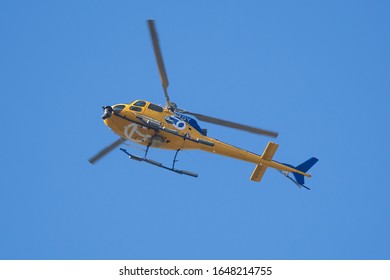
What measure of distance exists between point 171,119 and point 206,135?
98 cm

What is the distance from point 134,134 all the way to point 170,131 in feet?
2.90

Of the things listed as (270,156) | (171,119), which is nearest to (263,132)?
(270,156)

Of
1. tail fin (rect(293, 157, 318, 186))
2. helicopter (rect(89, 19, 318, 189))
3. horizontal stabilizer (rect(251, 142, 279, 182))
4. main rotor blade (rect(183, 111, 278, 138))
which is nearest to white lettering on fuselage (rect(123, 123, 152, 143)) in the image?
helicopter (rect(89, 19, 318, 189))

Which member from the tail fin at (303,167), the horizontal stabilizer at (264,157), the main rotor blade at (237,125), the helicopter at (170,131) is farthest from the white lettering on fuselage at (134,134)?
the tail fin at (303,167)

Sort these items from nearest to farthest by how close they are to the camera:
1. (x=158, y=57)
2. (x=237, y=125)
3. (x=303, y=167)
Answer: (x=158, y=57), (x=237, y=125), (x=303, y=167)

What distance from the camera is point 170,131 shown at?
1955cm

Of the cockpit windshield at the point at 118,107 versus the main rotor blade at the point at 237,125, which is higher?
the cockpit windshield at the point at 118,107

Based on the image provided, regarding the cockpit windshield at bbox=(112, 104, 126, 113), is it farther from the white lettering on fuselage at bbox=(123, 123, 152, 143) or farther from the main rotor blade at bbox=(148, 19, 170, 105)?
the main rotor blade at bbox=(148, 19, 170, 105)

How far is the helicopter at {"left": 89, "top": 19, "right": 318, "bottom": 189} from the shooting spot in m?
19.5

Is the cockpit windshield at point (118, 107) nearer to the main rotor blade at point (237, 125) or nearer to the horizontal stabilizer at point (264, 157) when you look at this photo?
the main rotor blade at point (237, 125)

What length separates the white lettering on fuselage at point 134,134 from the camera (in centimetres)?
1952

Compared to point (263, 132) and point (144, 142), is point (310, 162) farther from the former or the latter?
point (144, 142)

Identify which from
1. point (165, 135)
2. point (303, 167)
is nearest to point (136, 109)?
point (165, 135)

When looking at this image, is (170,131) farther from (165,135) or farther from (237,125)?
Answer: (237,125)
